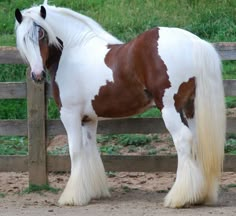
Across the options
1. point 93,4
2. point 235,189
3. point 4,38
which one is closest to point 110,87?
point 235,189

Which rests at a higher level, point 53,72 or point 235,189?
point 53,72

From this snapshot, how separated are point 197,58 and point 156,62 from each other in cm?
36

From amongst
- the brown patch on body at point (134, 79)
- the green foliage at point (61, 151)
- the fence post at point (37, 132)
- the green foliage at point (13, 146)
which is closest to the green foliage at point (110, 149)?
the green foliage at point (61, 151)

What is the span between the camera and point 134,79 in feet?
22.6

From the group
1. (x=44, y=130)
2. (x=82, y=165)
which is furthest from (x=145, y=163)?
(x=44, y=130)

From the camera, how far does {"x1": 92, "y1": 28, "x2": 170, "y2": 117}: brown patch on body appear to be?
6.75 meters

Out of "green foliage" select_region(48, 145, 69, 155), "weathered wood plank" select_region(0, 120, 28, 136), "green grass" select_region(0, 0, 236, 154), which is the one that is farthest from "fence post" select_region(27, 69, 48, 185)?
"green grass" select_region(0, 0, 236, 154)

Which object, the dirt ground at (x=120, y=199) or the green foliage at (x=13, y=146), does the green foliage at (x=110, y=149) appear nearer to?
the dirt ground at (x=120, y=199)

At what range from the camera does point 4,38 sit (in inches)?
494

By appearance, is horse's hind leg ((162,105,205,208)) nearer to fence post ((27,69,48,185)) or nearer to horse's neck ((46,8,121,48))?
horse's neck ((46,8,121,48))

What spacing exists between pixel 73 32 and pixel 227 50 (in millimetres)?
1519

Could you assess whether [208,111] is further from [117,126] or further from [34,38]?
[34,38]

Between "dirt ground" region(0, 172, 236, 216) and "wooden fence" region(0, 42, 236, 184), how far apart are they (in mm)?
235

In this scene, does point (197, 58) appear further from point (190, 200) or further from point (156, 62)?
point (190, 200)
